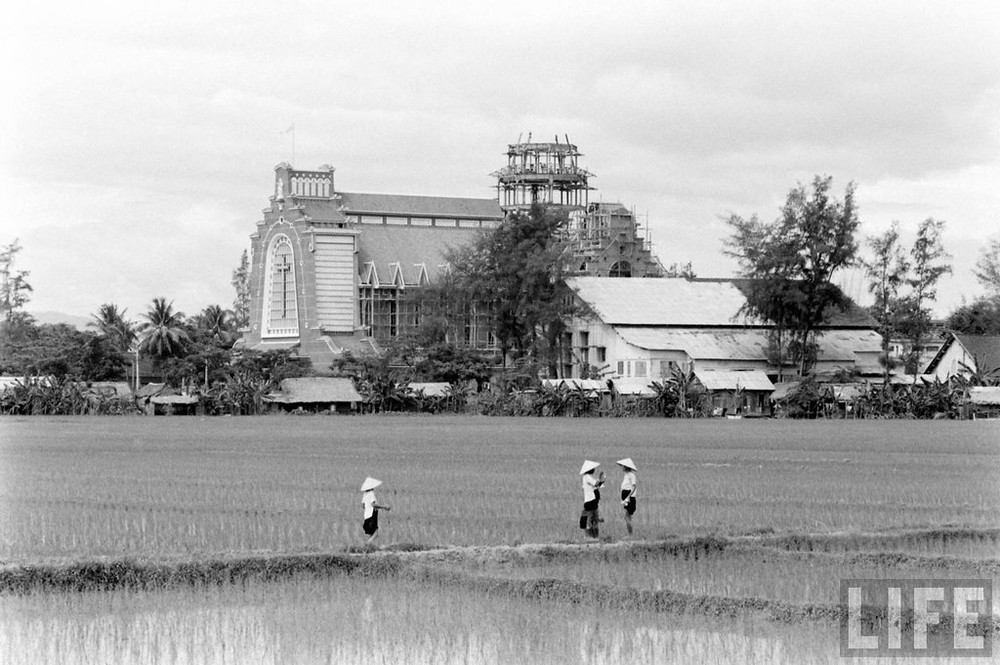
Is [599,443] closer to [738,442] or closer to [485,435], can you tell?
[738,442]

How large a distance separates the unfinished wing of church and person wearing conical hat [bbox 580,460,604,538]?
47836 millimetres

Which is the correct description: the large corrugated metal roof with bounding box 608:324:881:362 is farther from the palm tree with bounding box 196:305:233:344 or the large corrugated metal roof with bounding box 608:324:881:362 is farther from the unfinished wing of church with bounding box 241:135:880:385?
the palm tree with bounding box 196:305:233:344

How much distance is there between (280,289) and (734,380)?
27848mm

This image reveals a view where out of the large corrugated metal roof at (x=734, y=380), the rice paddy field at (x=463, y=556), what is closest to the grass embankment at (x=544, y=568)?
the rice paddy field at (x=463, y=556)

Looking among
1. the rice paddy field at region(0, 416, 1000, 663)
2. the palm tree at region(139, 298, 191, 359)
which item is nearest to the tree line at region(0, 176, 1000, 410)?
the palm tree at region(139, 298, 191, 359)


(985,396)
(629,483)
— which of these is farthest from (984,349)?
(629,483)

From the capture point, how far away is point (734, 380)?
208 ft

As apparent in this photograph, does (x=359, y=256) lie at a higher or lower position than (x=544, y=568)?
higher

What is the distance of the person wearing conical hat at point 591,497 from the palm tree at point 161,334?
6539 centimetres

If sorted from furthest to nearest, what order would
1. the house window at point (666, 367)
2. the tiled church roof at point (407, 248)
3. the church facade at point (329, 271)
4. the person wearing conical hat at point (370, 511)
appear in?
the tiled church roof at point (407, 248)
the church facade at point (329, 271)
the house window at point (666, 367)
the person wearing conical hat at point (370, 511)

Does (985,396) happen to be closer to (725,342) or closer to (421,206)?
(725,342)

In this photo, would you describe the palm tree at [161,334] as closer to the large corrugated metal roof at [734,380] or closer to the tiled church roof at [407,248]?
the tiled church roof at [407,248]

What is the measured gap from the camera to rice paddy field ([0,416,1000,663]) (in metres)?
11.6

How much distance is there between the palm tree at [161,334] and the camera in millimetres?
79875
